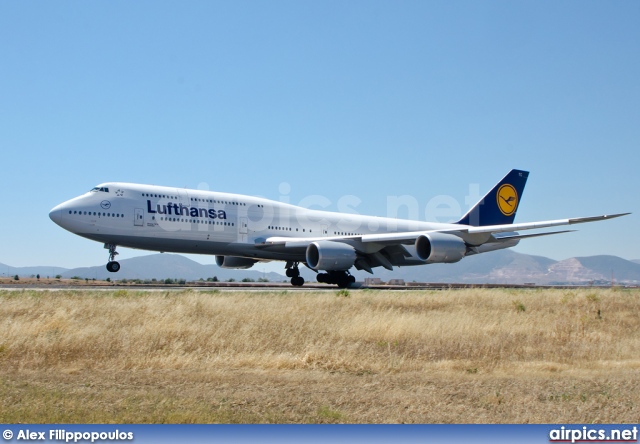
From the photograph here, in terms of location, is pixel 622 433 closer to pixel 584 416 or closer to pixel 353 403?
pixel 584 416

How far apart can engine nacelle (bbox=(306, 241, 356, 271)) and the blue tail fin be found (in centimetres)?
1403

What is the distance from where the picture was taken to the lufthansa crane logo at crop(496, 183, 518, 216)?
1658 inches

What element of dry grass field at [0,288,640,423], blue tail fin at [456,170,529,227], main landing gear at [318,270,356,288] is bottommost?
dry grass field at [0,288,640,423]

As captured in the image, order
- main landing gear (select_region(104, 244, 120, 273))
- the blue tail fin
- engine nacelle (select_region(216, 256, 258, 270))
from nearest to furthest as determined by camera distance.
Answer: main landing gear (select_region(104, 244, 120, 273)) → engine nacelle (select_region(216, 256, 258, 270)) → the blue tail fin

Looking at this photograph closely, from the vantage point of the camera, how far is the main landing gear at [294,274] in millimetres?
36156

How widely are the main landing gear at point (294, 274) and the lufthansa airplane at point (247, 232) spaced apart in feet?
0.22

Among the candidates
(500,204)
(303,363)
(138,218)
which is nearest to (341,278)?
(138,218)

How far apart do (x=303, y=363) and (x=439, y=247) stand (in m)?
20.2

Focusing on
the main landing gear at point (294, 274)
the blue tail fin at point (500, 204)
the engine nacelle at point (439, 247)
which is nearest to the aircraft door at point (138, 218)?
the main landing gear at point (294, 274)

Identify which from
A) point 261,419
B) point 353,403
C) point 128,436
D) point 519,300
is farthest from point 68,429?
point 519,300

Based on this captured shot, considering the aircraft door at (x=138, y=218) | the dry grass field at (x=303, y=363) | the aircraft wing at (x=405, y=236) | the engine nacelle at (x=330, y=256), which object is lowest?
the dry grass field at (x=303, y=363)

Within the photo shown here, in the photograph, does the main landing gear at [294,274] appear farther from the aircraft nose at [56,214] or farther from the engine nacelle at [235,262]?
the aircraft nose at [56,214]

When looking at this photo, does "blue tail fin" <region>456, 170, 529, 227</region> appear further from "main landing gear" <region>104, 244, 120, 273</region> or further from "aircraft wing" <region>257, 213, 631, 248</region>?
"main landing gear" <region>104, 244, 120, 273</region>

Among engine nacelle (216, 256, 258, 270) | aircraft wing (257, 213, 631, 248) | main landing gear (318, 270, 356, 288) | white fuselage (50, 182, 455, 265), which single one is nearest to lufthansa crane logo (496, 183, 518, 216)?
aircraft wing (257, 213, 631, 248)
